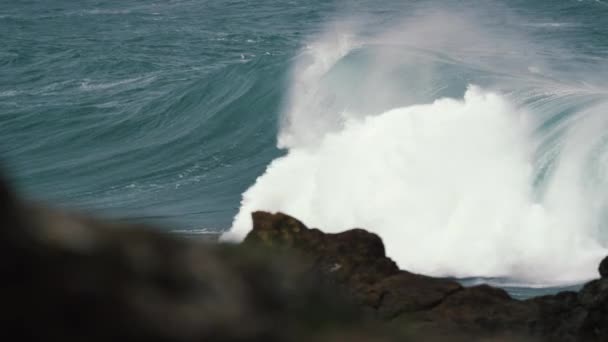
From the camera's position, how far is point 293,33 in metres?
40.7

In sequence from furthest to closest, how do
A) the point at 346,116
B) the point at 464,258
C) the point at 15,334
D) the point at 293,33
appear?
1. the point at 293,33
2. the point at 346,116
3. the point at 464,258
4. the point at 15,334

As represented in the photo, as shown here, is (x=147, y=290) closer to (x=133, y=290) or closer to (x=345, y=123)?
(x=133, y=290)

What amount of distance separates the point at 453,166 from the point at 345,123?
6.43 m

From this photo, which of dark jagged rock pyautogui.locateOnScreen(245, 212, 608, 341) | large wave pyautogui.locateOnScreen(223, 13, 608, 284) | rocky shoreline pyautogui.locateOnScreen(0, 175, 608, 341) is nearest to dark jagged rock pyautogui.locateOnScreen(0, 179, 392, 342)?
rocky shoreline pyautogui.locateOnScreen(0, 175, 608, 341)

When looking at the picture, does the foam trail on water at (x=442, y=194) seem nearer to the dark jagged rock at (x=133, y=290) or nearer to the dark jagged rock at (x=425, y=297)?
the dark jagged rock at (x=425, y=297)

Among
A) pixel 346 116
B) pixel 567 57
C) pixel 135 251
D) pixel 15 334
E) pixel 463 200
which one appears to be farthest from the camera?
pixel 567 57

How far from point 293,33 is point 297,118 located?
11539mm

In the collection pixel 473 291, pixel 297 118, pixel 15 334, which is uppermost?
pixel 15 334

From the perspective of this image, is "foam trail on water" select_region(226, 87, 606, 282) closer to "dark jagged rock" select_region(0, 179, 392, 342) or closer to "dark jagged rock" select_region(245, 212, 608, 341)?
"dark jagged rock" select_region(245, 212, 608, 341)

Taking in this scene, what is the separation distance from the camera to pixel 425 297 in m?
8.30

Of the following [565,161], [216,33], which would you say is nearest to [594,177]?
[565,161]

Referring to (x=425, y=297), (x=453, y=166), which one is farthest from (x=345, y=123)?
(x=425, y=297)

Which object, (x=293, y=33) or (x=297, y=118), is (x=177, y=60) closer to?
(x=293, y=33)

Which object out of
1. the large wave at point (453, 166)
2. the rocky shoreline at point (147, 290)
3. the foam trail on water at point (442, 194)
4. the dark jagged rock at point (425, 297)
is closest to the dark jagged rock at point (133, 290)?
the rocky shoreline at point (147, 290)
